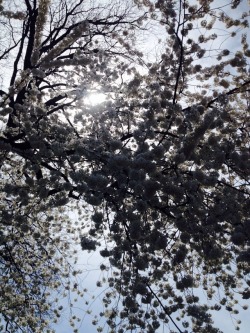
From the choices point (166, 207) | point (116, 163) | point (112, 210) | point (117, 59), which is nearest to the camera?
point (116, 163)

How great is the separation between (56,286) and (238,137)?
9572 millimetres

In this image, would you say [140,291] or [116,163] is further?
[140,291]

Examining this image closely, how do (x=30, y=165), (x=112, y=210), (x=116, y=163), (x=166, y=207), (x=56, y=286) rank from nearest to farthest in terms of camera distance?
(x=116, y=163), (x=166, y=207), (x=30, y=165), (x=112, y=210), (x=56, y=286)

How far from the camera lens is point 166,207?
6074 mm

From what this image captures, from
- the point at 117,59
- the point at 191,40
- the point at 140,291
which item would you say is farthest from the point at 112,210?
the point at 117,59

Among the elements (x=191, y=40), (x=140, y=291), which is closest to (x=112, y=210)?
(x=140, y=291)

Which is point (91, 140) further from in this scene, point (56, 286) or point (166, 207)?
point (56, 286)

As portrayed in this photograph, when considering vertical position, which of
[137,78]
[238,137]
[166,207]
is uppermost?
[137,78]

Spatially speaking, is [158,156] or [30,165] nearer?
[158,156]

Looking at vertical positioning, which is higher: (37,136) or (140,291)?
(37,136)

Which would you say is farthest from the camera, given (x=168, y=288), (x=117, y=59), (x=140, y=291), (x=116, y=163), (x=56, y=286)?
(x=56, y=286)

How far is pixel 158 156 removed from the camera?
5.66 meters

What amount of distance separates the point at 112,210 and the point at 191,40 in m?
4.65

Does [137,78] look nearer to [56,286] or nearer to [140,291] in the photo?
[140,291]
